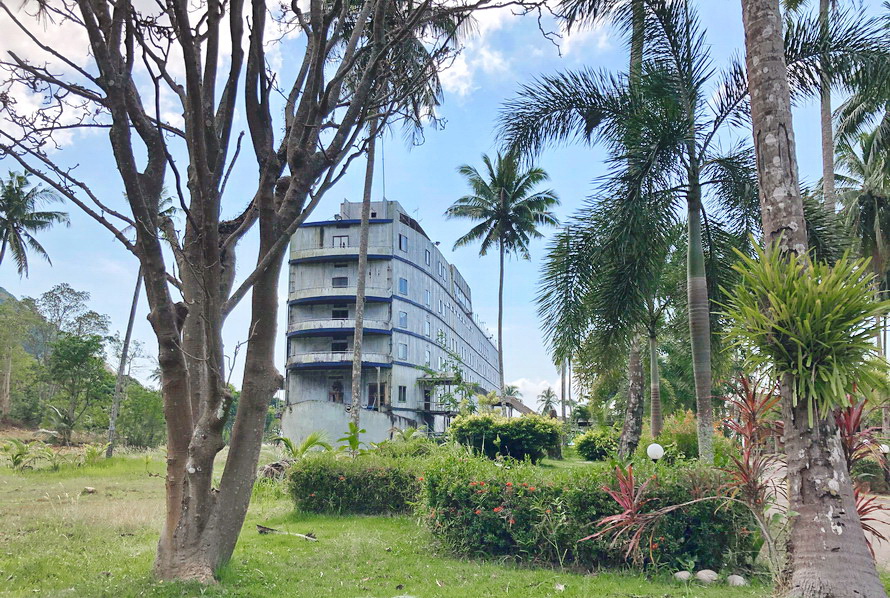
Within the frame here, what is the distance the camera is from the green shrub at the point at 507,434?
21422 mm

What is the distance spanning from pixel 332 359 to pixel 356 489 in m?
26.3

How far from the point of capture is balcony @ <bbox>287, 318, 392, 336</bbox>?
122 feet

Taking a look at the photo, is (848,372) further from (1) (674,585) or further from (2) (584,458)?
(2) (584,458)

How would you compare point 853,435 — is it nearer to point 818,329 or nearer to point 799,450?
point 799,450

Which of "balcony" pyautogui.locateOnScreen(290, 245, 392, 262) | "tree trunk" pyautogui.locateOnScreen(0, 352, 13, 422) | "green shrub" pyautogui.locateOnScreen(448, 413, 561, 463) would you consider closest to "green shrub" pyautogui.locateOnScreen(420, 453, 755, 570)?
"green shrub" pyautogui.locateOnScreen(448, 413, 561, 463)

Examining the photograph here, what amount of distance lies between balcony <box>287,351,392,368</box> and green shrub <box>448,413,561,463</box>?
16.4 meters

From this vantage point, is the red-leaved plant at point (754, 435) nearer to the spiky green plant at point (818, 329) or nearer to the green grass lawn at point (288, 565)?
the spiky green plant at point (818, 329)

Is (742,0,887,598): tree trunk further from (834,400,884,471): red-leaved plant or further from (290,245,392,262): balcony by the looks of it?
(290,245,392,262): balcony

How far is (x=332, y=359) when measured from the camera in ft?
122

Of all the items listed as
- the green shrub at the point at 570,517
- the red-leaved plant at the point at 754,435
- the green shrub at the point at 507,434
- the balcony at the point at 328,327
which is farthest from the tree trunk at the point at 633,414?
the balcony at the point at 328,327

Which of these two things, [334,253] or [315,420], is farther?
[334,253]

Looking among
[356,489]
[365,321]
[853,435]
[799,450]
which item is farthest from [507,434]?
[365,321]

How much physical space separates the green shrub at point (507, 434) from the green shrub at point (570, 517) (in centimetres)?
1322

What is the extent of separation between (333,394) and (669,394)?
66.9 ft
